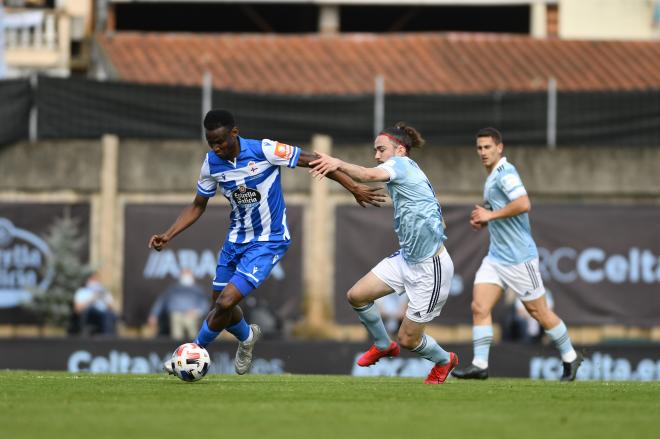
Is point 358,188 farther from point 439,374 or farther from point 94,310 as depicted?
point 94,310

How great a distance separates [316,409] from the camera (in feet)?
32.1

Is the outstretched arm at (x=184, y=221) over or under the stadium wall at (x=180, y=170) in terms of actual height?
under

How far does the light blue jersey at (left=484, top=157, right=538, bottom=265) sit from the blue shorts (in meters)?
2.25

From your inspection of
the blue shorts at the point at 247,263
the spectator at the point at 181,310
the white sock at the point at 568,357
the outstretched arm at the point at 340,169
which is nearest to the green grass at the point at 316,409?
the blue shorts at the point at 247,263

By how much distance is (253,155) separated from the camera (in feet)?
39.8

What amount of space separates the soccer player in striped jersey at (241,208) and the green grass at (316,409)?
68cm

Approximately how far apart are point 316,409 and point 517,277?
14.6 ft

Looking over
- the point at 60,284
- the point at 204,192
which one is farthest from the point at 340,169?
the point at 60,284

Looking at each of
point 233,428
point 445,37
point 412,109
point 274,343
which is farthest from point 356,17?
point 233,428

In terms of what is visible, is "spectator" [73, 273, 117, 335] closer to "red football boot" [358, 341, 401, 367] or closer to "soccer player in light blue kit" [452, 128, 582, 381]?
"soccer player in light blue kit" [452, 128, 582, 381]

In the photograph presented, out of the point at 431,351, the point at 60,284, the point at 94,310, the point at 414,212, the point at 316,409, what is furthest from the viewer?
the point at 60,284

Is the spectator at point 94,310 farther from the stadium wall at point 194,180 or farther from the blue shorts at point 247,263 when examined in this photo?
the blue shorts at point 247,263

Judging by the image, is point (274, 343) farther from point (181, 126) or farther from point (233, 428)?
point (233, 428)

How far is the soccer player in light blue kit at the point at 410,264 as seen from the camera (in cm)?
1235
